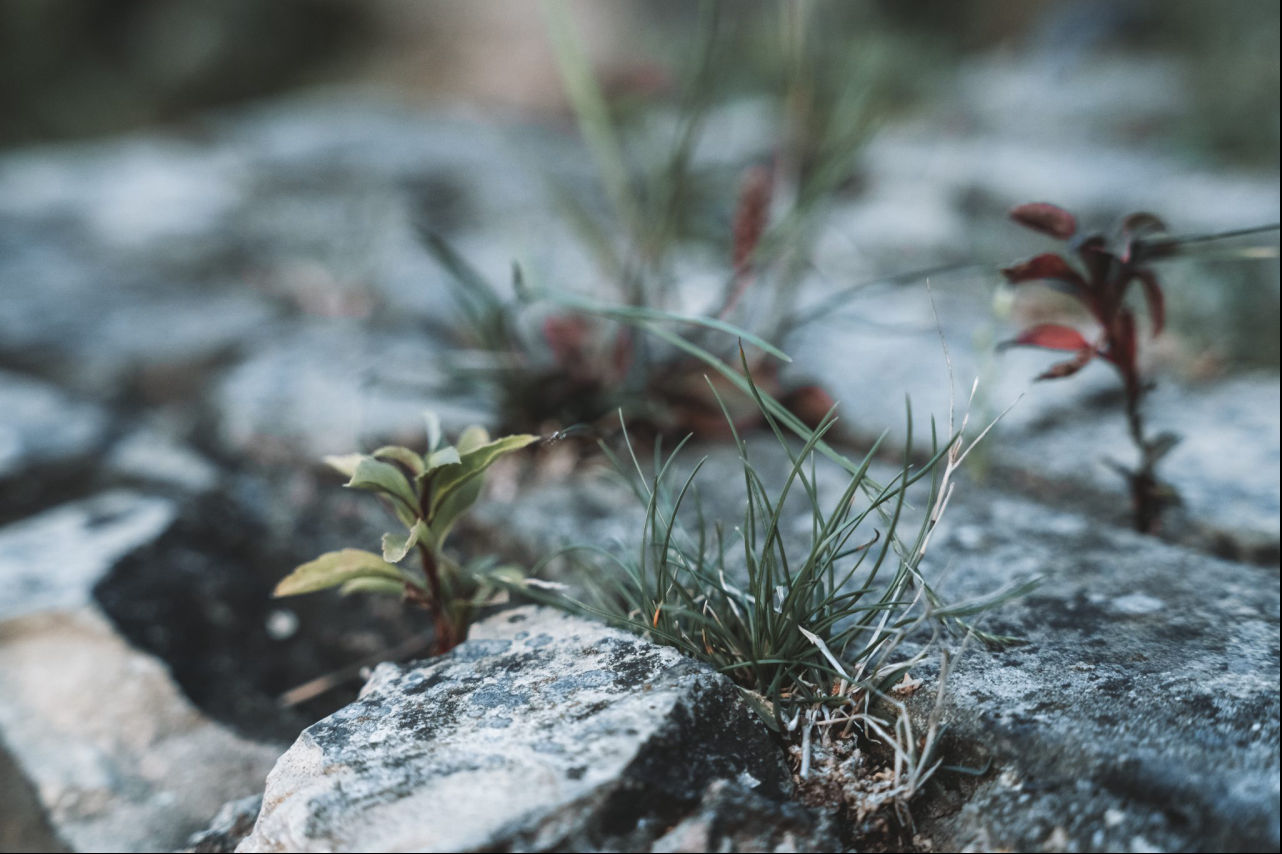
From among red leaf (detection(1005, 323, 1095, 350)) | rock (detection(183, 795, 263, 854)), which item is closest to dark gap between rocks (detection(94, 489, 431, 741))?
rock (detection(183, 795, 263, 854))

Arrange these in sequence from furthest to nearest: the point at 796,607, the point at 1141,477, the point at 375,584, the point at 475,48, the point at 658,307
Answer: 1. the point at 475,48
2. the point at 658,307
3. the point at 1141,477
4. the point at 375,584
5. the point at 796,607

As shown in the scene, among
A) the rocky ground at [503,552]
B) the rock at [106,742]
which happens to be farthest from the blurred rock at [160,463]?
the rock at [106,742]

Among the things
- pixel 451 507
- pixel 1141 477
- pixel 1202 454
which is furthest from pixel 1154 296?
pixel 451 507

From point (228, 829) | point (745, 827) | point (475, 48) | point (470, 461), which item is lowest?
point (228, 829)

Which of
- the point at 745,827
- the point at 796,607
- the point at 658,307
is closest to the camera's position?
the point at 745,827

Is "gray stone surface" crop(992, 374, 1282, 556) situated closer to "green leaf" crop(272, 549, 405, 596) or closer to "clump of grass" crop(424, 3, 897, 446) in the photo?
"clump of grass" crop(424, 3, 897, 446)

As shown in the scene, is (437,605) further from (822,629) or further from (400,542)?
(822,629)
